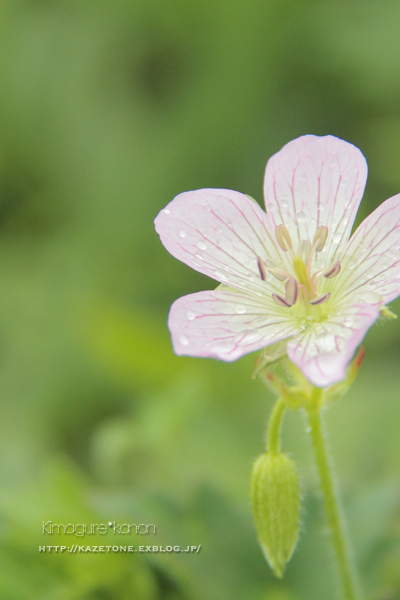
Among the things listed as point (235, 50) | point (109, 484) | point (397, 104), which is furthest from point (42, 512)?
point (235, 50)

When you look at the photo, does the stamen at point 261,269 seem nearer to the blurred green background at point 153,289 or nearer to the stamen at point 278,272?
the stamen at point 278,272

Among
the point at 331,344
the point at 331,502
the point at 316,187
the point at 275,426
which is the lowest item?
the point at 331,502

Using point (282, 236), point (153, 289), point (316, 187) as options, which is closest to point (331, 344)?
point (282, 236)

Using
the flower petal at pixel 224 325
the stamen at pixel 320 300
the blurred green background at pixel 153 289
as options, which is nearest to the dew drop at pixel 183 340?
the flower petal at pixel 224 325

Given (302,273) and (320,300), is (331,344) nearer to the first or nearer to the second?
(320,300)

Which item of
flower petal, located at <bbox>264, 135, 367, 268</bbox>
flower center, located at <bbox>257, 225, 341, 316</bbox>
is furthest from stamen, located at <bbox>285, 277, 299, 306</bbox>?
flower petal, located at <bbox>264, 135, 367, 268</bbox>

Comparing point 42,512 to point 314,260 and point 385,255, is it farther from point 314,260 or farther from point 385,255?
point 385,255

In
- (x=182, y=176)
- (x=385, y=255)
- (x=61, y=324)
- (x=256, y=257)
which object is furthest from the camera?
(x=182, y=176)

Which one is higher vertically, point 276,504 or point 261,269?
point 261,269
